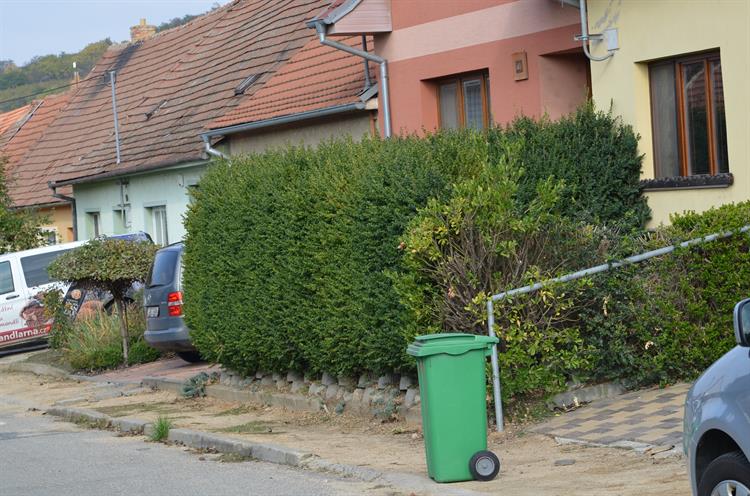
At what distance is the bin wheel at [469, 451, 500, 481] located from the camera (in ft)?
28.7

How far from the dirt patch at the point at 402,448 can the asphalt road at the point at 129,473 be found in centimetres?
64

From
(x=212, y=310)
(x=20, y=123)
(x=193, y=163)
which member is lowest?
(x=212, y=310)

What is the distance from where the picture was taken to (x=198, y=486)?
9438mm

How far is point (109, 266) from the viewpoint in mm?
18812

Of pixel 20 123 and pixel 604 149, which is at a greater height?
pixel 20 123

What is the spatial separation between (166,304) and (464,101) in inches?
206

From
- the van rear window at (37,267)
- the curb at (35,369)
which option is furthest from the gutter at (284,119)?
the curb at (35,369)

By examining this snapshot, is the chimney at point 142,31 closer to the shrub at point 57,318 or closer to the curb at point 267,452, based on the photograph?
the shrub at point 57,318

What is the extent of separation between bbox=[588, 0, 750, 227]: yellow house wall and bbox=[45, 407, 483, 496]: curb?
5.09 metres

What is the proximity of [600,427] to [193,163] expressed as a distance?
16.0m

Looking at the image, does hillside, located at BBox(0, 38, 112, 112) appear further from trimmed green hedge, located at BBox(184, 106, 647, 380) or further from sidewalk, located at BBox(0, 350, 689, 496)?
sidewalk, located at BBox(0, 350, 689, 496)

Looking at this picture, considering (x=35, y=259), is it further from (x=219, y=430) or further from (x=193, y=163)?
(x=219, y=430)

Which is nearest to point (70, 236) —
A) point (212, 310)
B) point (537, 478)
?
point (212, 310)

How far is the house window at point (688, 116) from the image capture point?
499 inches
